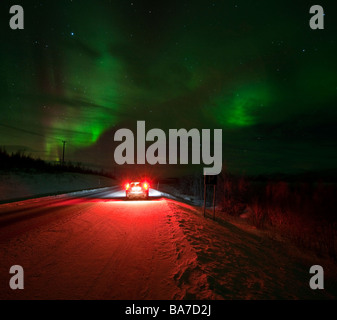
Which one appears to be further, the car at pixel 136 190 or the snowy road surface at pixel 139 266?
the car at pixel 136 190

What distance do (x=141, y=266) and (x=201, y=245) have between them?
2.33 m

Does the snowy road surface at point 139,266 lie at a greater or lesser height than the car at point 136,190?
lesser

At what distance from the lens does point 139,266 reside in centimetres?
477

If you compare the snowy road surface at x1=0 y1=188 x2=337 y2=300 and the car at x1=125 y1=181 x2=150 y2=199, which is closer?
the snowy road surface at x1=0 y1=188 x2=337 y2=300

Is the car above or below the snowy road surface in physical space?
above

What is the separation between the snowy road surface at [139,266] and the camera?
3.84m

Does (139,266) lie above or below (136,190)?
below

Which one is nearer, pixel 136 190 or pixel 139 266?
pixel 139 266

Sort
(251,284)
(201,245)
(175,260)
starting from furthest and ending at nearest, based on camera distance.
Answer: (201,245), (175,260), (251,284)

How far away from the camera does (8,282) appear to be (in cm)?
409

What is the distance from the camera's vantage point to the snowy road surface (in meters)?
3.84
